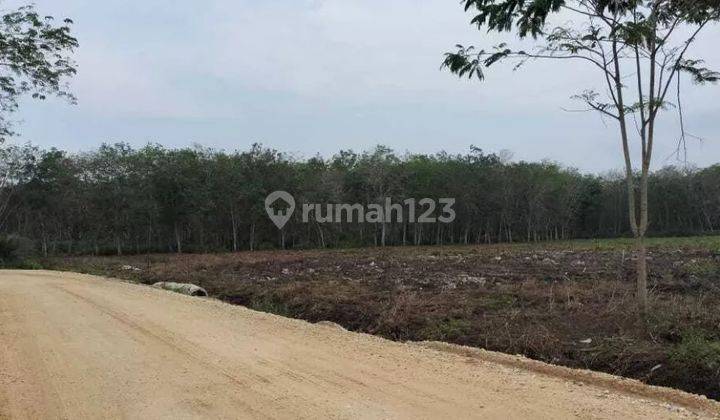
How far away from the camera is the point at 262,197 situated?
44.2m

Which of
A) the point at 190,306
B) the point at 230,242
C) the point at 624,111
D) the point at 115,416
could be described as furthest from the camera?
the point at 230,242

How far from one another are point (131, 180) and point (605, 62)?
129 feet

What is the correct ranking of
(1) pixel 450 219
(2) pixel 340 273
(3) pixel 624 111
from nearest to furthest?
1. (3) pixel 624 111
2. (2) pixel 340 273
3. (1) pixel 450 219

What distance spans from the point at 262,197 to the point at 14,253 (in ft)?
61.0

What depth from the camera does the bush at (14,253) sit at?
27197mm

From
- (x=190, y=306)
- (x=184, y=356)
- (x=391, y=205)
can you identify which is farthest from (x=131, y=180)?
(x=184, y=356)

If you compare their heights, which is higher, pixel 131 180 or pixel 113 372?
pixel 131 180

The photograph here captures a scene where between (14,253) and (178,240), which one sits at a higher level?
(178,240)

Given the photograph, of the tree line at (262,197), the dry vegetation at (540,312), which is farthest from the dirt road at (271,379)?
the tree line at (262,197)

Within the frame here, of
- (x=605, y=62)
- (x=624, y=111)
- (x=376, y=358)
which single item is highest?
(x=605, y=62)

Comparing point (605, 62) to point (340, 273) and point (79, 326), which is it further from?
point (340, 273)

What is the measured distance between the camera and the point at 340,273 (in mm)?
19094

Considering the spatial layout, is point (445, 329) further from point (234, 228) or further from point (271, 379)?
point (234, 228)

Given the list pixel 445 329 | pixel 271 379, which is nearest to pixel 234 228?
pixel 445 329
